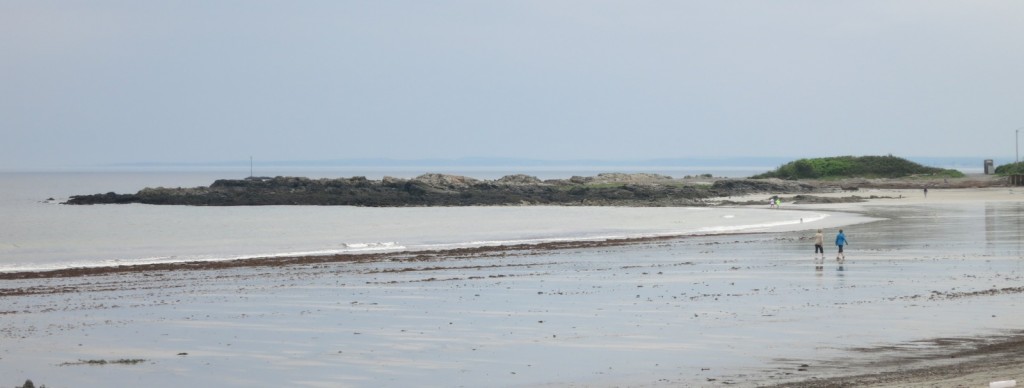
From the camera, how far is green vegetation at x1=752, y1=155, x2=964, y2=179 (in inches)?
4304

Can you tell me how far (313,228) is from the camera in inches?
2216

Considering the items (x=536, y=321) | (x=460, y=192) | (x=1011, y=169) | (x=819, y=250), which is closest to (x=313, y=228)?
(x=460, y=192)

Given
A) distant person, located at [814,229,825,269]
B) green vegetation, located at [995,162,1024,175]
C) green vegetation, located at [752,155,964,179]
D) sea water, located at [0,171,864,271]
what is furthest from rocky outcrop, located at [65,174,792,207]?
distant person, located at [814,229,825,269]

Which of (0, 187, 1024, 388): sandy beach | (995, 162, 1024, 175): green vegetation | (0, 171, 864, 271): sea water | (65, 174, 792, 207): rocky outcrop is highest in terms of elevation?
(995, 162, 1024, 175): green vegetation

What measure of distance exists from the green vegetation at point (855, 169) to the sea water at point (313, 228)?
4598cm

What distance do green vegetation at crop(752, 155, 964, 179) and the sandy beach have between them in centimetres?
7974

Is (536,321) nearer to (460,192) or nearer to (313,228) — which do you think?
(313,228)

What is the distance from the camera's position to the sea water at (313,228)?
4016 centimetres

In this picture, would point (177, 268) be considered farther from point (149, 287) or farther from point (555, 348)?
point (555, 348)

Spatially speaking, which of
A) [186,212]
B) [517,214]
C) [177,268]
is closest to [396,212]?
[517,214]

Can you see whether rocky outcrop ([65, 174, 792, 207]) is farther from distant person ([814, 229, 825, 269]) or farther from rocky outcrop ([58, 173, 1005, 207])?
distant person ([814, 229, 825, 269])

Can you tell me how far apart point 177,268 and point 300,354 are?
700 inches

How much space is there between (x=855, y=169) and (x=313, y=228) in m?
72.9

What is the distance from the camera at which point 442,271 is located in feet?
95.0
